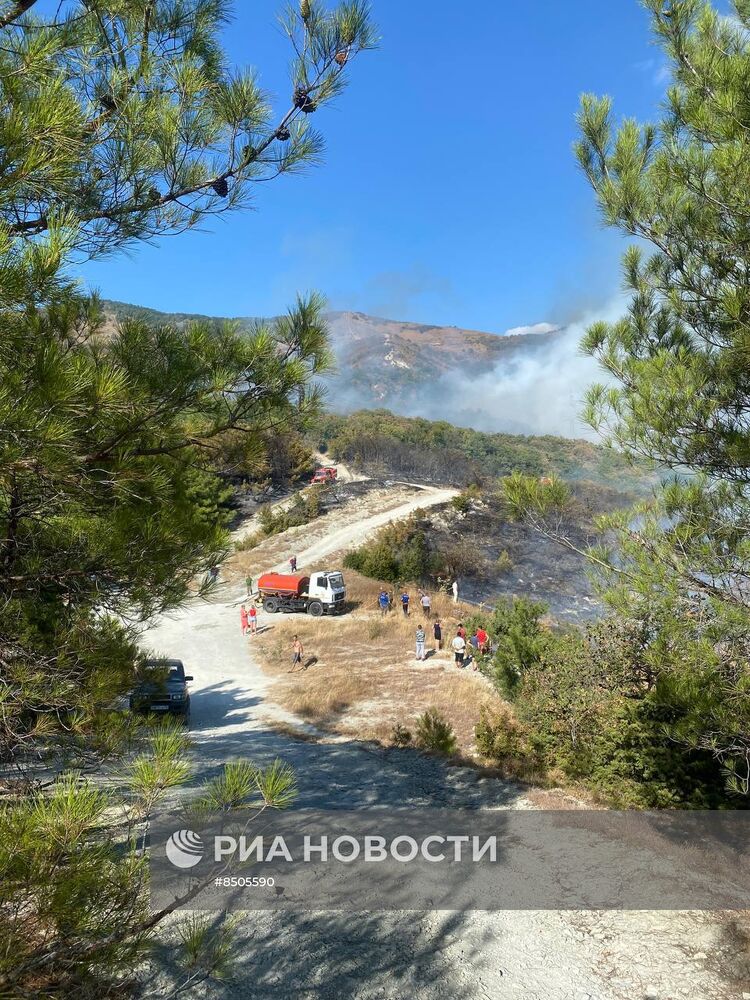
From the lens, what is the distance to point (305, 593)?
23.1m

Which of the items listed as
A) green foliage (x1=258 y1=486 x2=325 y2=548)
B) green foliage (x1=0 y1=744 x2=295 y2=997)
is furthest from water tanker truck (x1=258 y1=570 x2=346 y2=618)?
green foliage (x1=0 y1=744 x2=295 y2=997)

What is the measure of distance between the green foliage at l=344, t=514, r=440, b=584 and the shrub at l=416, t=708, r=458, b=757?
A: 15.5 meters

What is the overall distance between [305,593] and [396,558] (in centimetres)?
556

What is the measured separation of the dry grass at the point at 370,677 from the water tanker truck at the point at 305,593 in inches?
32.4

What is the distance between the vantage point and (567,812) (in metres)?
7.43

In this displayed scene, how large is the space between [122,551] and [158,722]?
3.71ft

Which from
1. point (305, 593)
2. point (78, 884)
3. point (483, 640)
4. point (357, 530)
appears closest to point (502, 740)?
point (483, 640)

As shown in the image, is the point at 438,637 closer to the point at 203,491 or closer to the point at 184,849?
the point at 184,849

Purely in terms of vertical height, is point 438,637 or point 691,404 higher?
point 691,404

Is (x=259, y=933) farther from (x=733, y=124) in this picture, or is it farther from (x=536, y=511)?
(x=733, y=124)

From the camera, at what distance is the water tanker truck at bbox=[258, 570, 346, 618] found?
73.5ft

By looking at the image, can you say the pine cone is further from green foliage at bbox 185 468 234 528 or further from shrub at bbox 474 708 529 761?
shrub at bbox 474 708 529 761

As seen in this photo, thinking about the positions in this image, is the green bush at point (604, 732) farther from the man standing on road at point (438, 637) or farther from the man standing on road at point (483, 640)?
the man standing on road at point (438, 637)

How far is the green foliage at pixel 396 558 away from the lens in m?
26.3
